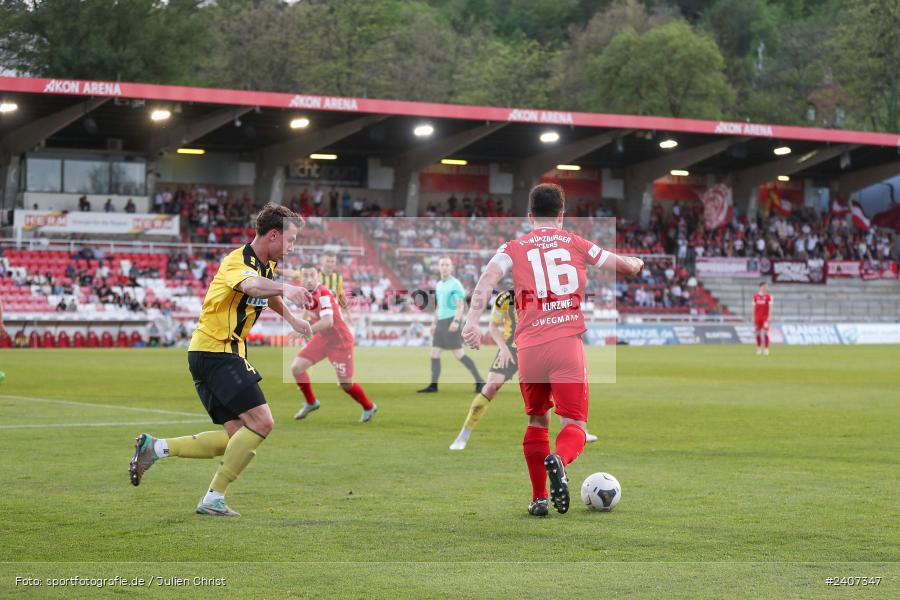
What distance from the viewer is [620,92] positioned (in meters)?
84.9

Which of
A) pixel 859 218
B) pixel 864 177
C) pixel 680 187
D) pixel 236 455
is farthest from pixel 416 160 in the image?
pixel 236 455

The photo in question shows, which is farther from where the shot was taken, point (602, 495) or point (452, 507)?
point (452, 507)

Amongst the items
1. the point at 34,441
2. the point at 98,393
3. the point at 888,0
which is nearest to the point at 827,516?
the point at 34,441

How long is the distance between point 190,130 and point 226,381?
135ft

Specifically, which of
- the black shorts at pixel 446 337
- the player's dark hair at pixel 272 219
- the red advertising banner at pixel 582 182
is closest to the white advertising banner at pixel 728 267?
the red advertising banner at pixel 582 182

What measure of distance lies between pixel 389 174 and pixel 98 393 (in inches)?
1465

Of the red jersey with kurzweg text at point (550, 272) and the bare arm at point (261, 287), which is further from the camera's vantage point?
the red jersey with kurzweg text at point (550, 272)

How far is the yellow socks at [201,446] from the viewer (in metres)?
9.02

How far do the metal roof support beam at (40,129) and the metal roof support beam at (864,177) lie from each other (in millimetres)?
38972

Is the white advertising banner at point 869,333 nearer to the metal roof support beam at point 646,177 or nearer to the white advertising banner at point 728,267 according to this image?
the white advertising banner at point 728,267

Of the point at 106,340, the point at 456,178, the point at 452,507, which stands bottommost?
→ the point at 106,340

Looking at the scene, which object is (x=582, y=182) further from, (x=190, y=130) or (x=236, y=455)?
(x=236, y=455)

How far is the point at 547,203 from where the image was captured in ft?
28.5

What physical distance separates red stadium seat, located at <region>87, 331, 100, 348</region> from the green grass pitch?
23041 millimetres
